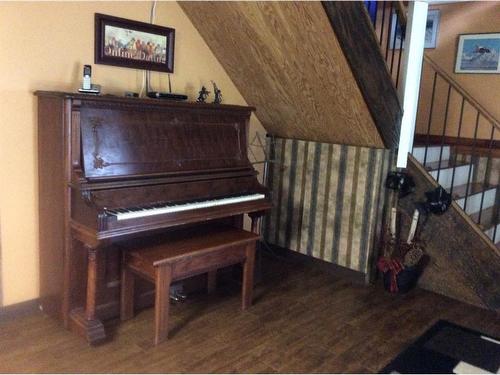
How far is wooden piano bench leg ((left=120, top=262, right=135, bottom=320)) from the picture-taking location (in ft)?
8.98

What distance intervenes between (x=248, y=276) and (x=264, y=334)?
1.36 feet

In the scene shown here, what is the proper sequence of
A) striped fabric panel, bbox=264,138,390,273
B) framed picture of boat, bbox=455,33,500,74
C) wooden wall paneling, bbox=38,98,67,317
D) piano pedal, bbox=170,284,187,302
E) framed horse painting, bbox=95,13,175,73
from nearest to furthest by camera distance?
wooden wall paneling, bbox=38,98,67,317 < framed horse painting, bbox=95,13,175,73 < piano pedal, bbox=170,284,187,302 < striped fabric panel, bbox=264,138,390,273 < framed picture of boat, bbox=455,33,500,74

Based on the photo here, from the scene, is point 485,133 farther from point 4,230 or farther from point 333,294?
point 4,230

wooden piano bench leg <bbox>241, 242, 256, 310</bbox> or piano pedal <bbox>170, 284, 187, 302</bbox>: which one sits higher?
wooden piano bench leg <bbox>241, 242, 256, 310</bbox>

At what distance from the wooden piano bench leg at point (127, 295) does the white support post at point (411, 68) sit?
2105 mm

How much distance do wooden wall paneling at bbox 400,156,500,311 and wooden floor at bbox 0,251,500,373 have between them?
11cm

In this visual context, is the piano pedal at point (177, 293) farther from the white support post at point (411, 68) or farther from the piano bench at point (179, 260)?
the white support post at point (411, 68)

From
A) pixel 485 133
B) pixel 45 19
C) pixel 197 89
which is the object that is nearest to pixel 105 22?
pixel 45 19

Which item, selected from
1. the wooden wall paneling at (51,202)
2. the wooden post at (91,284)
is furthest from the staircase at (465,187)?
the wooden wall paneling at (51,202)

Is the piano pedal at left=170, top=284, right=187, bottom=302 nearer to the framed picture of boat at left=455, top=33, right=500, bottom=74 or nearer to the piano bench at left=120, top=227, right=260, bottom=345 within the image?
the piano bench at left=120, top=227, right=260, bottom=345

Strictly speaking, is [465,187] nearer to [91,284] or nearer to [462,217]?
[462,217]

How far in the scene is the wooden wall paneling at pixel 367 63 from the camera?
2.53m

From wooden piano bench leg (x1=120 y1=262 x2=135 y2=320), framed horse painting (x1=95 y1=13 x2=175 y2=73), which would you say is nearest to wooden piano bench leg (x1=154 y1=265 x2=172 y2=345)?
wooden piano bench leg (x1=120 y1=262 x2=135 y2=320)

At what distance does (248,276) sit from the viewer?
297 cm
